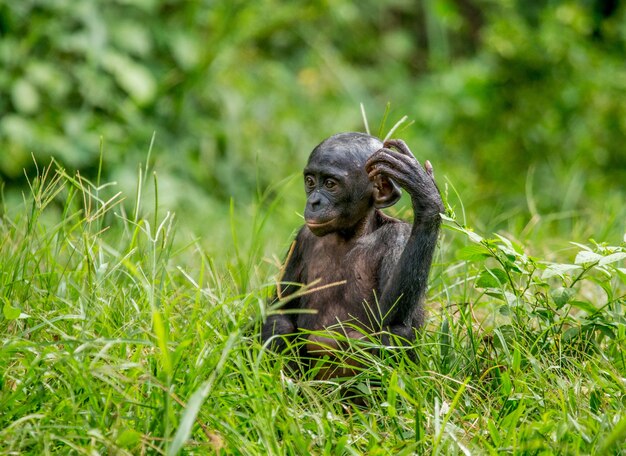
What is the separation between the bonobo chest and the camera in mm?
3895

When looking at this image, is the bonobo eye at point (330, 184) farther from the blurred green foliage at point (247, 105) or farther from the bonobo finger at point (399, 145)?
the blurred green foliage at point (247, 105)

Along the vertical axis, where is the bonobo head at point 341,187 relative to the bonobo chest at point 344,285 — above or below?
above

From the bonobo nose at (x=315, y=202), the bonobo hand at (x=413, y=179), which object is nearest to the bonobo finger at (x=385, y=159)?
the bonobo hand at (x=413, y=179)

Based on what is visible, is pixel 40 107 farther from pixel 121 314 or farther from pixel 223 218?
pixel 121 314

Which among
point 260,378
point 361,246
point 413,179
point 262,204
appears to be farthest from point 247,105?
point 260,378

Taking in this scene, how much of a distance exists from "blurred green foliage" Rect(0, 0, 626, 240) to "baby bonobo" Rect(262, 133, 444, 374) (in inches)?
133

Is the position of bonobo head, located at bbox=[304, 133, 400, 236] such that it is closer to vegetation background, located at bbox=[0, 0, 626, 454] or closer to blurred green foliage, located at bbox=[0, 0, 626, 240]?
vegetation background, located at bbox=[0, 0, 626, 454]

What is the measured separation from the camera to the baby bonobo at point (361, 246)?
365 cm

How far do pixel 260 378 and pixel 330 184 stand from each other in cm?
88

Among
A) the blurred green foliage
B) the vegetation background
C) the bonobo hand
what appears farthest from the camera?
the blurred green foliage

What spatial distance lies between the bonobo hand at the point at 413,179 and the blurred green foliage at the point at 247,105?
3649 mm

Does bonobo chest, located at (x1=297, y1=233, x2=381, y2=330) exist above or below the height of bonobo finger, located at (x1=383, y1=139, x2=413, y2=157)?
below

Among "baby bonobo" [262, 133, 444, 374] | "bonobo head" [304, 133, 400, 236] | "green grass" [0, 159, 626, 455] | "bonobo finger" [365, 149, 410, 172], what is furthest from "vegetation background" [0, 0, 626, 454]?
"bonobo finger" [365, 149, 410, 172]

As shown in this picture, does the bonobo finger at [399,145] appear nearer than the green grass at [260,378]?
No
